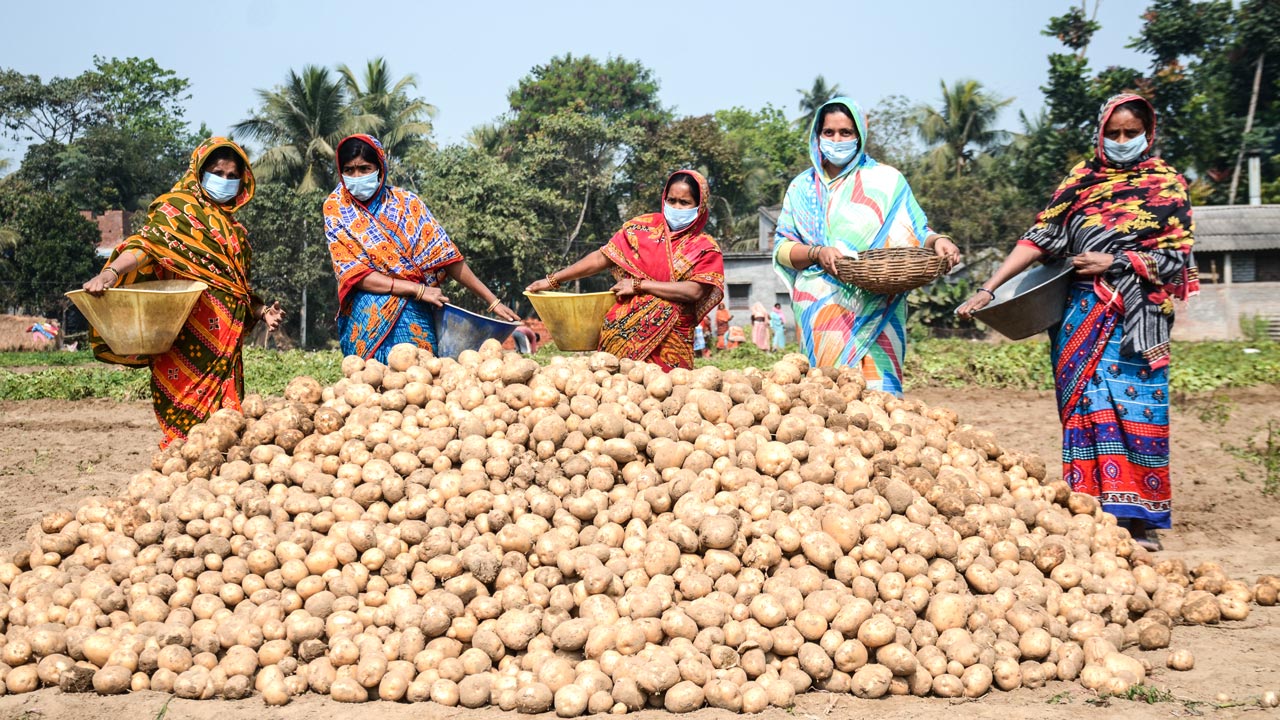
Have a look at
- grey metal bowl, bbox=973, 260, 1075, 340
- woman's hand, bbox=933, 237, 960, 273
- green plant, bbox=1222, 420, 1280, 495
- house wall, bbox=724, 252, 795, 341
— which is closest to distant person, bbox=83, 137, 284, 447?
woman's hand, bbox=933, 237, 960, 273

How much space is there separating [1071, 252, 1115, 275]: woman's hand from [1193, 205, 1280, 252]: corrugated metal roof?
19935 millimetres

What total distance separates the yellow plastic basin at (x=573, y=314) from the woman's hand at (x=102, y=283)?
1.90m

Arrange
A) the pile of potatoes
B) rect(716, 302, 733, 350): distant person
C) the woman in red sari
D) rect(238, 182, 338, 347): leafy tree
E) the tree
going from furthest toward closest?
the tree
rect(238, 182, 338, 347): leafy tree
rect(716, 302, 733, 350): distant person
the woman in red sari
the pile of potatoes

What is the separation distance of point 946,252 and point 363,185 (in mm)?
2923

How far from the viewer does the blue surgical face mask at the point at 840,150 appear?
208 inches

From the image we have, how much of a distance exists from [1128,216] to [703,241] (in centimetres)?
211

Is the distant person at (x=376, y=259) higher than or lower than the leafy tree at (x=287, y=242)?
lower

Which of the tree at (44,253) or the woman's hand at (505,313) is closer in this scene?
the woman's hand at (505,313)

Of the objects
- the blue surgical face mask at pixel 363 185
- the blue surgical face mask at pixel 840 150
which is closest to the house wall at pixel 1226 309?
the blue surgical face mask at pixel 840 150

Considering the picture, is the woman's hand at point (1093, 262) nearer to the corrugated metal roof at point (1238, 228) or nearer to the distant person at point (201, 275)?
the distant person at point (201, 275)

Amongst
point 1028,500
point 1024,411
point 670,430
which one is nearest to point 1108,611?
point 1028,500

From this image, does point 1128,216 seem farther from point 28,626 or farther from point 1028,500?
point 28,626

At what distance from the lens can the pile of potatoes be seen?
3246 mm

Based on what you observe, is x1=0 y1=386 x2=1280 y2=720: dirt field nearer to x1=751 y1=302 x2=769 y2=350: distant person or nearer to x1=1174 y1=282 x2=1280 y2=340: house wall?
x1=1174 y1=282 x2=1280 y2=340: house wall
